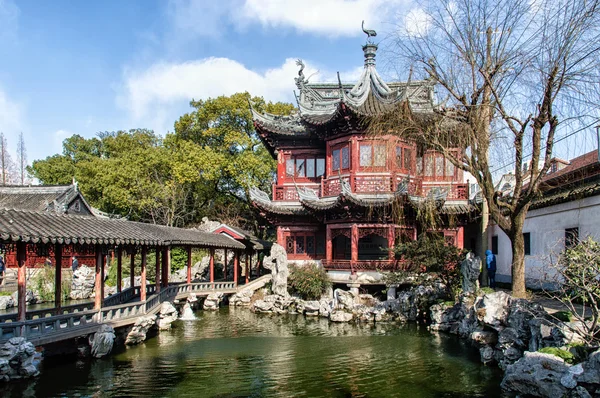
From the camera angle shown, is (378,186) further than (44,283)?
No

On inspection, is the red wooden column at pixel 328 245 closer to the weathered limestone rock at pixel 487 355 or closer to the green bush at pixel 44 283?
the weathered limestone rock at pixel 487 355

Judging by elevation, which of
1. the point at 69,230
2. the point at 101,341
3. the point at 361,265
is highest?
the point at 69,230

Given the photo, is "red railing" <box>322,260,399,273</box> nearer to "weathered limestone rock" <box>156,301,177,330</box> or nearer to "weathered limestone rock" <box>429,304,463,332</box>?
"weathered limestone rock" <box>429,304,463,332</box>

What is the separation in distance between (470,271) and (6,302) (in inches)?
636

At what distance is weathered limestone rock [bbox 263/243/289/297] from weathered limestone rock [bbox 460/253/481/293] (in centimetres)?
668

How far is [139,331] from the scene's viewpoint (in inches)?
447

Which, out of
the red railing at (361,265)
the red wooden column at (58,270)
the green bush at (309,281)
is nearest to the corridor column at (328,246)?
the red railing at (361,265)

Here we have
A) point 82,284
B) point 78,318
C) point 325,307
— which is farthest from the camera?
point 82,284

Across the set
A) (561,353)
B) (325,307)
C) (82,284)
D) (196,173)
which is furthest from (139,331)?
(196,173)

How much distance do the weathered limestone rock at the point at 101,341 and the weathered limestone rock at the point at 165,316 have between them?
3.07m

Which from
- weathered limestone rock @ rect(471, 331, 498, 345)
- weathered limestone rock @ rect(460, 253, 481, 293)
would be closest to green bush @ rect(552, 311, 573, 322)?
weathered limestone rock @ rect(471, 331, 498, 345)

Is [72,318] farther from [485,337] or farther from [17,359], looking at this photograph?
[485,337]

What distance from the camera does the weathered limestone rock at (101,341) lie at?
9836 millimetres

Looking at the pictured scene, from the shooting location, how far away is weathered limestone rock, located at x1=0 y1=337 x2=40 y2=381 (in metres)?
7.77
